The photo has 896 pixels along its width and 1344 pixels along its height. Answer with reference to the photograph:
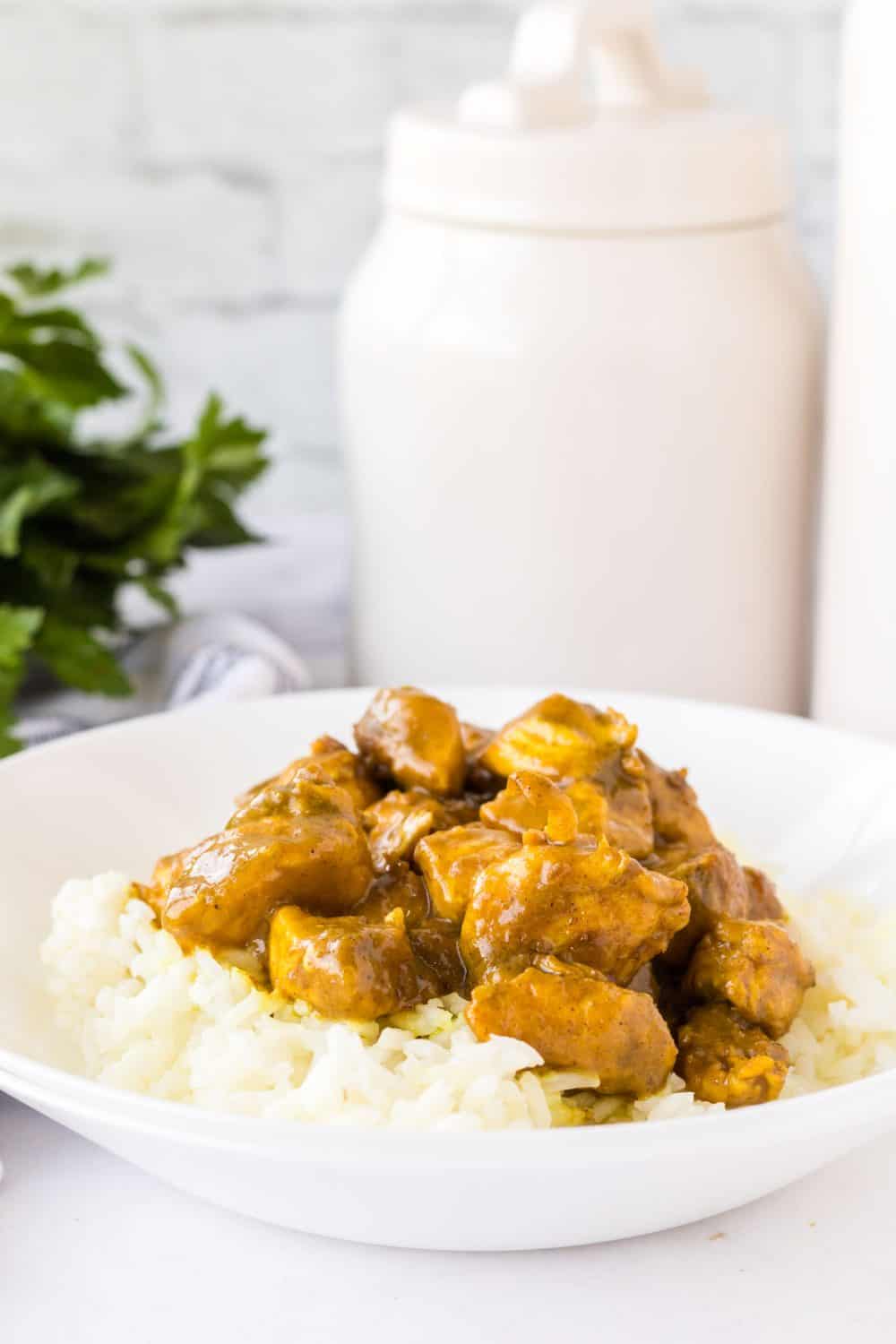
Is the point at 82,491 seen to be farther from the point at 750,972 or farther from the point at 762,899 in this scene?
the point at 750,972

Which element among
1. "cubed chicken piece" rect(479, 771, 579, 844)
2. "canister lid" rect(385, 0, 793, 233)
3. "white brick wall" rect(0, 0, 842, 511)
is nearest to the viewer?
"cubed chicken piece" rect(479, 771, 579, 844)

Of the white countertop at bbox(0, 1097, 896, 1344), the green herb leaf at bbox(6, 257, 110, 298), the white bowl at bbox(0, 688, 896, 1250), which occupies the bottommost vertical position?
the white countertop at bbox(0, 1097, 896, 1344)

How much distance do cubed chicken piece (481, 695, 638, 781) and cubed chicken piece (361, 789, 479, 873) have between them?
6cm

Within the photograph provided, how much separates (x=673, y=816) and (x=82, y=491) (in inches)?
50.1

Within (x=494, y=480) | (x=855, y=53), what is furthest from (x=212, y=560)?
(x=855, y=53)

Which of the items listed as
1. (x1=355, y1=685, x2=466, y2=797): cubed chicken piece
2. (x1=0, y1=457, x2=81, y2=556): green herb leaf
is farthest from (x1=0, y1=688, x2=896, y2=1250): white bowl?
(x1=0, y1=457, x2=81, y2=556): green herb leaf

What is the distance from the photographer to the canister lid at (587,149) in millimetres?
2209

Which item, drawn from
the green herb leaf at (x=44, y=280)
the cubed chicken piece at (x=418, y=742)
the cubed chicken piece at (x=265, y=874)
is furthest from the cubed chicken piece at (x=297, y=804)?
the green herb leaf at (x=44, y=280)

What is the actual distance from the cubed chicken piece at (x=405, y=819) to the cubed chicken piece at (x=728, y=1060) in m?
0.28

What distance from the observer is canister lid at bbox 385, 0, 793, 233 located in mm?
2209

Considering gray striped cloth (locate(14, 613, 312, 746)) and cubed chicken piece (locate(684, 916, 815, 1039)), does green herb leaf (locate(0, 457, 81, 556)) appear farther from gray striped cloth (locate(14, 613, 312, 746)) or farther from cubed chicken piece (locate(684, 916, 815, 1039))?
cubed chicken piece (locate(684, 916, 815, 1039))

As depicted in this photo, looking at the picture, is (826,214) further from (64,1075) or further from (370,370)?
(64,1075)

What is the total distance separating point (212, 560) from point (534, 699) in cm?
144

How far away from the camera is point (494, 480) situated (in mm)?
2318
